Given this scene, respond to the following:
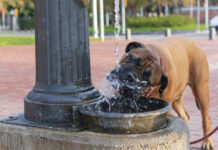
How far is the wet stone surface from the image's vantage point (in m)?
2.89

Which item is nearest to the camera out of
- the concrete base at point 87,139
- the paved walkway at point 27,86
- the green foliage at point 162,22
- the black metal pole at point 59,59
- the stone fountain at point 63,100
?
the concrete base at point 87,139

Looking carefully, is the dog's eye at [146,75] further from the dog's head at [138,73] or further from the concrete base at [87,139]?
the concrete base at [87,139]

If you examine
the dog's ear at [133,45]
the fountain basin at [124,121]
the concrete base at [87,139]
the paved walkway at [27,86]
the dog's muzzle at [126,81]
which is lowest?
the paved walkway at [27,86]

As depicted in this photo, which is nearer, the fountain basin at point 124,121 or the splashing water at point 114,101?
the fountain basin at point 124,121

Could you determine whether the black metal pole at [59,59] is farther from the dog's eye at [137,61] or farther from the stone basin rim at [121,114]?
the dog's eye at [137,61]

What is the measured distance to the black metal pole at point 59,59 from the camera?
8.65ft

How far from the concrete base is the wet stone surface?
0.62ft

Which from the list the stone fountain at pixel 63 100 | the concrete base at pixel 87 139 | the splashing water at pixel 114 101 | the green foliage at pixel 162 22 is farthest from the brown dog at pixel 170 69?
the green foliage at pixel 162 22

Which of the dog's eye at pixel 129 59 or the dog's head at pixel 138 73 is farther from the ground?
the dog's eye at pixel 129 59

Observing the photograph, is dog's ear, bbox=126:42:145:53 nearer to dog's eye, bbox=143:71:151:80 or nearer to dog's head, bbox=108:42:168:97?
dog's head, bbox=108:42:168:97

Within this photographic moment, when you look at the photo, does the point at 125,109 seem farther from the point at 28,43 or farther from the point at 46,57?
the point at 28,43

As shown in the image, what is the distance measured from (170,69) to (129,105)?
0.66 metres

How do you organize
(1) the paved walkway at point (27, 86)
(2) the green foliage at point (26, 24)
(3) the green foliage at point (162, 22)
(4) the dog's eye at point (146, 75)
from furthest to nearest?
(2) the green foliage at point (26, 24) → (3) the green foliage at point (162, 22) → (1) the paved walkway at point (27, 86) → (4) the dog's eye at point (146, 75)

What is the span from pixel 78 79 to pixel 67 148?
20.7 inches
